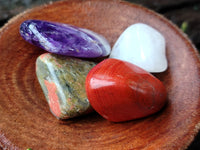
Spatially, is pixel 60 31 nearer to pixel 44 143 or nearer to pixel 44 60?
pixel 44 60

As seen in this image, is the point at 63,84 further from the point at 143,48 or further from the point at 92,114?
the point at 143,48

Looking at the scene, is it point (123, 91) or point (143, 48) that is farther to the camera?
point (143, 48)

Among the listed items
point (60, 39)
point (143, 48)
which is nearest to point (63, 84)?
point (60, 39)

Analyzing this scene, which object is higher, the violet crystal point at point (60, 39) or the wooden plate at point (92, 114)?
the violet crystal point at point (60, 39)

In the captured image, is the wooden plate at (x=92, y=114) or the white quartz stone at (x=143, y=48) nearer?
the wooden plate at (x=92, y=114)

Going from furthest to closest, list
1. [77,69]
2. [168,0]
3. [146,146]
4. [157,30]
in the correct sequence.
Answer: [168,0]
[157,30]
[77,69]
[146,146]

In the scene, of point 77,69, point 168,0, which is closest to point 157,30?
point 77,69
